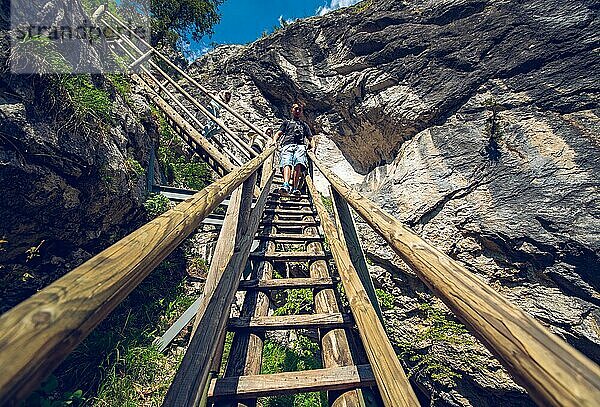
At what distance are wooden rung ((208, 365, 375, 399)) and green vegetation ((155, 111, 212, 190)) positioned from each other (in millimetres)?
6462

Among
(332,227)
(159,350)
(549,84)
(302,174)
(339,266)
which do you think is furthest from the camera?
(302,174)

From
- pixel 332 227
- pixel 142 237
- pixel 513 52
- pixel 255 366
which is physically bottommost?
pixel 255 366

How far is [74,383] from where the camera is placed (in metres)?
3.37

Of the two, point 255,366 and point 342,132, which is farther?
point 342,132

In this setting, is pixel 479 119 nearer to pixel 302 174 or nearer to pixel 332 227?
pixel 302 174

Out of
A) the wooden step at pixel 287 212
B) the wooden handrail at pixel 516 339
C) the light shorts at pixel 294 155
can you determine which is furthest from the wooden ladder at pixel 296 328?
the light shorts at pixel 294 155

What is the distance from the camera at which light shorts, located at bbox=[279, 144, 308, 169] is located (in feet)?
18.8

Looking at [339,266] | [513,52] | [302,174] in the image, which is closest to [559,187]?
[513,52]

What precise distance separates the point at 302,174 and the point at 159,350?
4.06 m

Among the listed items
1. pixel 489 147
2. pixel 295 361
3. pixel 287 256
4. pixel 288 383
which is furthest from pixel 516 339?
pixel 295 361

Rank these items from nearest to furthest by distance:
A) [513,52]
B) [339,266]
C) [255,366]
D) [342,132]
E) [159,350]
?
[255,366] < [339,266] < [159,350] < [513,52] < [342,132]

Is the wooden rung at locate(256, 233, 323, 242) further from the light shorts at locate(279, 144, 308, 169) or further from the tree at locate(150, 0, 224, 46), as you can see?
the tree at locate(150, 0, 224, 46)

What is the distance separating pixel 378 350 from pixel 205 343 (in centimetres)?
98

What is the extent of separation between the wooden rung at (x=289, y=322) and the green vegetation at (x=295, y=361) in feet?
11.0
